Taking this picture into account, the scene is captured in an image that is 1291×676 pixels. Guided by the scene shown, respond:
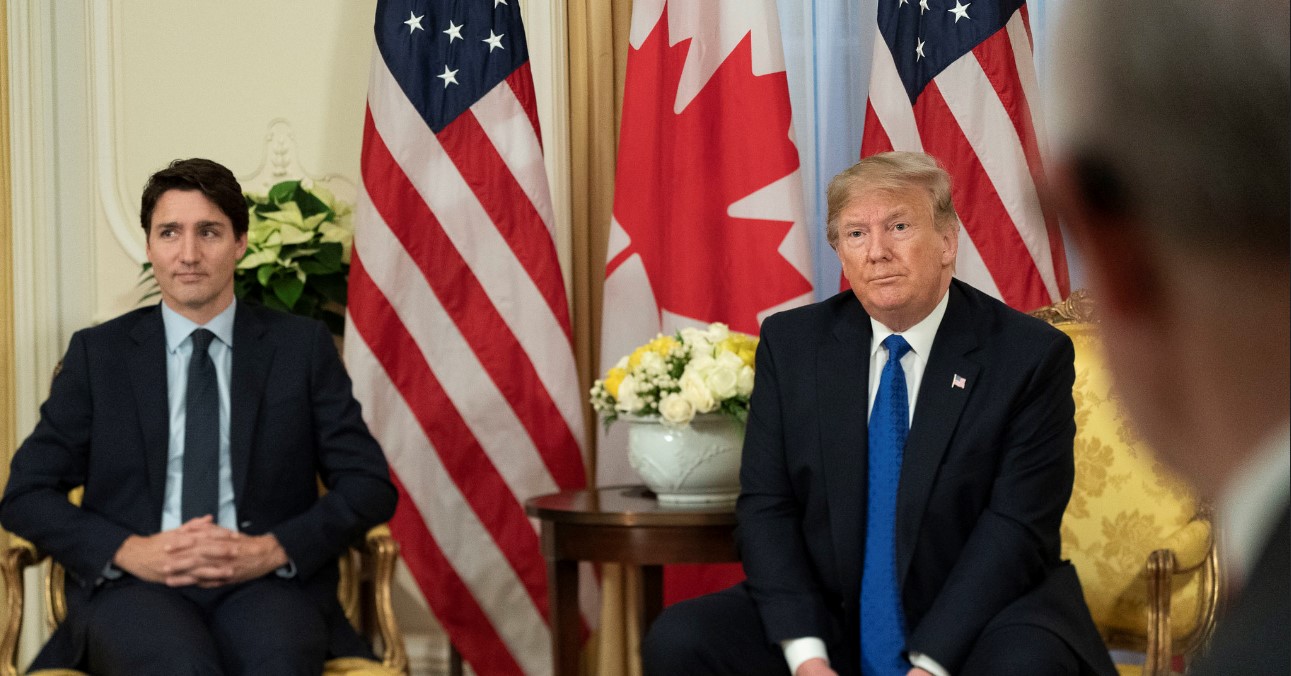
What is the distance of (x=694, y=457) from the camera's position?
10.3 feet

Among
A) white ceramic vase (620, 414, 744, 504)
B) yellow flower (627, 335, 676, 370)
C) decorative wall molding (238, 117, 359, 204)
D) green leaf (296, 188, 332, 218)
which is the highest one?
decorative wall molding (238, 117, 359, 204)

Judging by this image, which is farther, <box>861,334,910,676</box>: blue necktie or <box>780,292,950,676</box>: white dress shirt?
<box>780,292,950,676</box>: white dress shirt

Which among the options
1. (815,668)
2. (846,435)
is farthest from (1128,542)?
(815,668)

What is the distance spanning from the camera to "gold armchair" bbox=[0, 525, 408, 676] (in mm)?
2824

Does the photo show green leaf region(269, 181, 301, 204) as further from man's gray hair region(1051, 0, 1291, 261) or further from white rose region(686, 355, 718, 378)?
man's gray hair region(1051, 0, 1291, 261)

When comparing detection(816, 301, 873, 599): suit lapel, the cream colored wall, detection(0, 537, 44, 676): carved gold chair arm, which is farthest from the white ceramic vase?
the cream colored wall

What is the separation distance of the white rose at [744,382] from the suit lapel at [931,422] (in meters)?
0.57

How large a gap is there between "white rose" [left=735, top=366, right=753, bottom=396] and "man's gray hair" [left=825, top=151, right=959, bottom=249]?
49cm

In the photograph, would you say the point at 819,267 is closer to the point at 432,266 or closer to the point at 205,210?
the point at 432,266

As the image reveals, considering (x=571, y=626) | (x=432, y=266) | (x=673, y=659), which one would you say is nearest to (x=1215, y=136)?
(x=673, y=659)

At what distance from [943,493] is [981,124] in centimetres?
145

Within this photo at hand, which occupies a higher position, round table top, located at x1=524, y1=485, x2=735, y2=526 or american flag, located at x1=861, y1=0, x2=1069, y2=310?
american flag, located at x1=861, y1=0, x2=1069, y2=310

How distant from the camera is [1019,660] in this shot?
7.57 feet

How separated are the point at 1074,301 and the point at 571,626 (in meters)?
1.50
